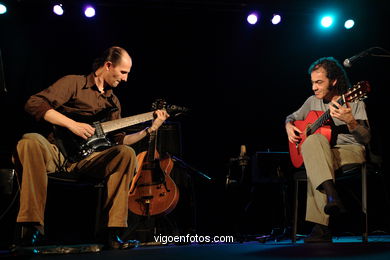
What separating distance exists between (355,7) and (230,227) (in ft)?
9.79

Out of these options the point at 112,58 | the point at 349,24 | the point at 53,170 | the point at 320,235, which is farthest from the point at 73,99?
the point at 349,24

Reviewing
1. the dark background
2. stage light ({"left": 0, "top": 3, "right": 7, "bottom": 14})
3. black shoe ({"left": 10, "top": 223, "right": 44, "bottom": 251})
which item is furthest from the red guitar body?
stage light ({"left": 0, "top": 3, "right": 7, "bottom": 14})

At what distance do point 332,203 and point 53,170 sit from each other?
1.85 meters

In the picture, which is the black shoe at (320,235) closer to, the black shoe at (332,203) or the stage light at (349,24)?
the black shoe at (332,203)

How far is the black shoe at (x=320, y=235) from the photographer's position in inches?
101

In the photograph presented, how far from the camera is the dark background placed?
403 cm

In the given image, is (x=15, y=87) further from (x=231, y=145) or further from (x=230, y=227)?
(x=230, y=227)

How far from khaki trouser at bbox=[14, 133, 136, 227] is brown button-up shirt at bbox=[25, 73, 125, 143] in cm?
31

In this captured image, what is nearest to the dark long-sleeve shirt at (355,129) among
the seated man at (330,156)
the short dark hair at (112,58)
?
the seated man at (330,156)

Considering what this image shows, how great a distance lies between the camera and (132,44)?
4.34m

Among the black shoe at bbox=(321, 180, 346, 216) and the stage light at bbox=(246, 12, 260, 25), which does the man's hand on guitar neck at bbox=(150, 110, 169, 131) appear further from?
the stage light at bbox=(246, 12, 260, 25)

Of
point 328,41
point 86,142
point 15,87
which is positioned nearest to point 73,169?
point 86,142

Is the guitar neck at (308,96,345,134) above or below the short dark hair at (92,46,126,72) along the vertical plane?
below

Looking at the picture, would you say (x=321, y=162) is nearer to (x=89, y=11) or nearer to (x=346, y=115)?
(x=346, y=115)
